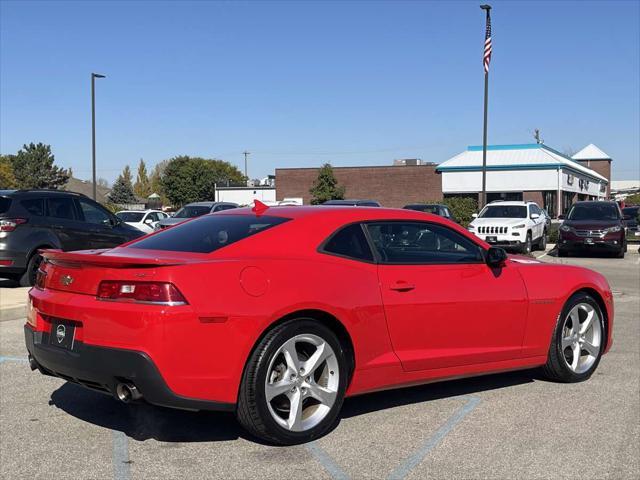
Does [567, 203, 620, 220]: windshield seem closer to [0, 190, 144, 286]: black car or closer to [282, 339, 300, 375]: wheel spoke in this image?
[0, 190, 144, 286]: black car

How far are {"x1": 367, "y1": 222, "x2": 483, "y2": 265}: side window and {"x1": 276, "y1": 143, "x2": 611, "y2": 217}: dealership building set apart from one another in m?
43.1

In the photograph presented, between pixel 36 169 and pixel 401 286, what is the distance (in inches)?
3954

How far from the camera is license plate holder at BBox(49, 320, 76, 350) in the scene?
421cm

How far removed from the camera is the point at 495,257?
5445mm

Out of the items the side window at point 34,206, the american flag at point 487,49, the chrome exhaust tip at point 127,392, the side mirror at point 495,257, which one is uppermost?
the american flag at point 487,49

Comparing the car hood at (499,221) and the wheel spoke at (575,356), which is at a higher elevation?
the car hood at (499,221)

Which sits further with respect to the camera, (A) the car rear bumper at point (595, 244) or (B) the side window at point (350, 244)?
(A) the car rear bumper at point (595, 244)

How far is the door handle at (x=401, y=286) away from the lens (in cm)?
486

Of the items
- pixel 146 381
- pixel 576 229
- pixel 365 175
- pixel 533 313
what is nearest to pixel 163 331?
pixel 146 381

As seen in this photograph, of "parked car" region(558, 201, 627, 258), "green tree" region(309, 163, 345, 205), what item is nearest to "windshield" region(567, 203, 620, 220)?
"parked car" region(558, 201, 627, 258)

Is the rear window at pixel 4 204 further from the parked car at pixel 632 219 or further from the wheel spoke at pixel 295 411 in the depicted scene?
the parked car at pixel 632 219

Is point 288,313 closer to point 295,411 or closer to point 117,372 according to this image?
point 295,411

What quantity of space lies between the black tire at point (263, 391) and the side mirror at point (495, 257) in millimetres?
1672

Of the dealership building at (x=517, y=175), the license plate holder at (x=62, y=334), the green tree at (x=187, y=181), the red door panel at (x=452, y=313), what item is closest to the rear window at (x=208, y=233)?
the license plate holder at (x=62, y=334)
